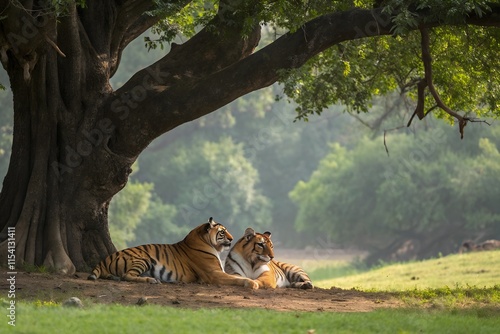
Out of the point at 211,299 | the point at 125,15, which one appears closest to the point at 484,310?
the point at 211,299

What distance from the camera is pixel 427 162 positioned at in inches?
1844

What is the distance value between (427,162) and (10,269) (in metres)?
37.2

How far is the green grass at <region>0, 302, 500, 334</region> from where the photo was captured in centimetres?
773

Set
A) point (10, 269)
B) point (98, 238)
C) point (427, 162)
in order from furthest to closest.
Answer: point (427, 162) → point (98, 238) → point (10, 269)

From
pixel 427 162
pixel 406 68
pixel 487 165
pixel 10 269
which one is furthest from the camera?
pixel 427 162

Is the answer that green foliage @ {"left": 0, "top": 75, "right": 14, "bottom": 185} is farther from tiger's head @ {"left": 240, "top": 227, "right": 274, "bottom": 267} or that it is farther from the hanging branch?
the hanging branch

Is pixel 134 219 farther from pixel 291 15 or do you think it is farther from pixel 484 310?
pixel 484 310

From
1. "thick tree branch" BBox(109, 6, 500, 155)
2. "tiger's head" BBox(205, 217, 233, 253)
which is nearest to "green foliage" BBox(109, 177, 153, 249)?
"tiger's head" BBox(205, 217, 233, 253)

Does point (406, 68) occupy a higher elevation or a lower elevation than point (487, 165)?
lower

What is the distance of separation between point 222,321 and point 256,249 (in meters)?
4.38

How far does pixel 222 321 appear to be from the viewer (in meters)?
8.23

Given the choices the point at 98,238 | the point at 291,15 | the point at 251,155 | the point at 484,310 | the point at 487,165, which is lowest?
the point at 484,310

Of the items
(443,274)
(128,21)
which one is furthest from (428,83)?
(443,274)

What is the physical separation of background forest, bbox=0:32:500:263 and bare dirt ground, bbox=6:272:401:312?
2677 cm
